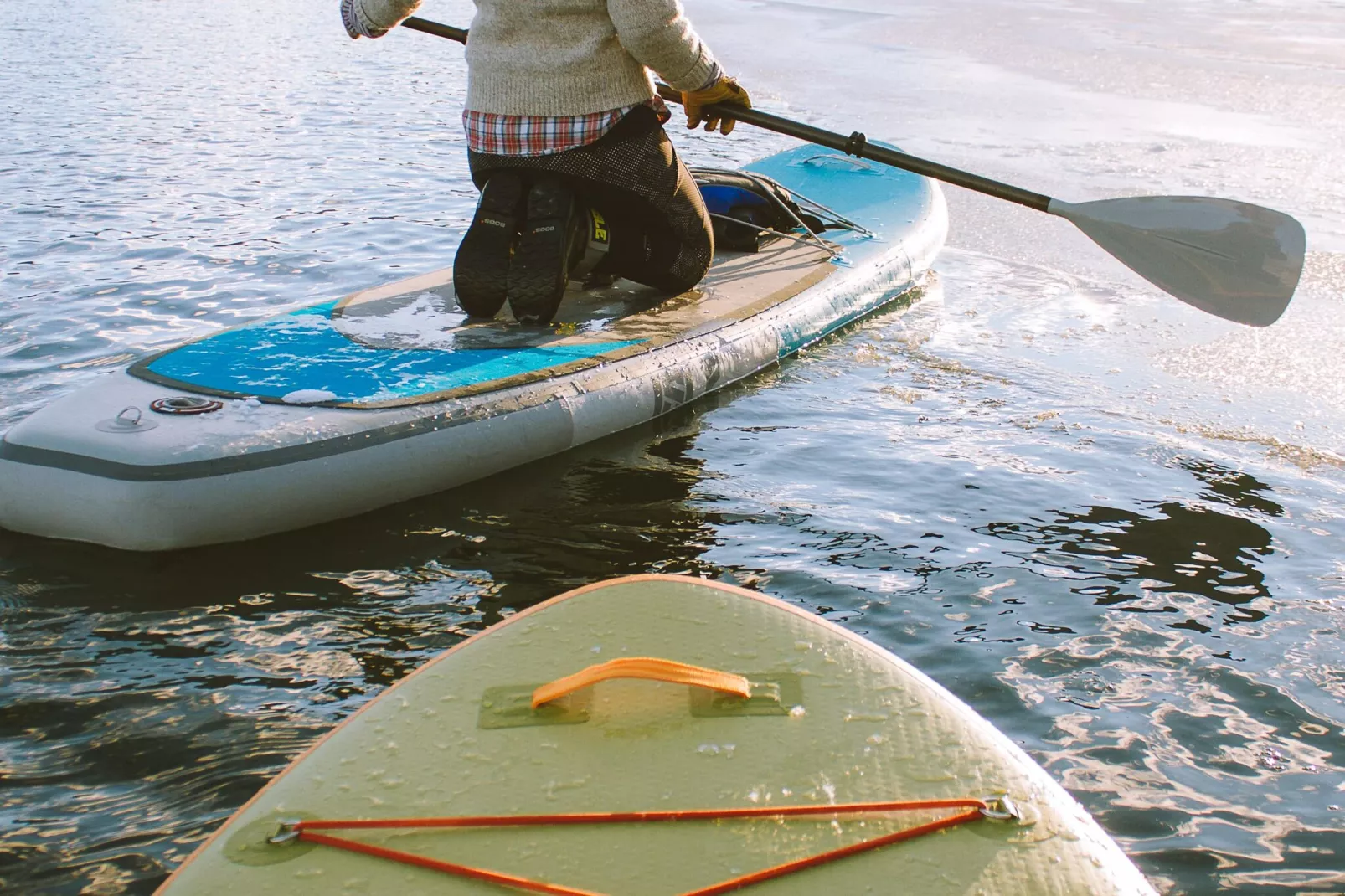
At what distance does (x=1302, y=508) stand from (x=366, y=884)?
3298 mm

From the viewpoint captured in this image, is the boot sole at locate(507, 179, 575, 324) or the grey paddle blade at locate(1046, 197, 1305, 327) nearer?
the boot sole at locate(507, 179, 575, 324)

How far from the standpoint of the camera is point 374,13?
170 inches

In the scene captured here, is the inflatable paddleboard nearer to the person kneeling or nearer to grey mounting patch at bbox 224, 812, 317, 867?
the person kneeling

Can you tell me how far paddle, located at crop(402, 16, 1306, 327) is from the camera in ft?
14.7

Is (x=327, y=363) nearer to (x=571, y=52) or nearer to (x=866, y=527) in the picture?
(x=571, y=52)

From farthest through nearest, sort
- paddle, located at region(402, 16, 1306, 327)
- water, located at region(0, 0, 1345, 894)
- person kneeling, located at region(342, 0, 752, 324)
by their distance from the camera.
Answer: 1. paddle, located at region(402, 16, 1306, 327)
2. person kneeling, located at region(342, 0, 752, 324)
3. water, located at region(0, 0, 1345, 894)

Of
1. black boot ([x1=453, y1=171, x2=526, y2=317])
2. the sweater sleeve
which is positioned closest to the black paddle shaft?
the sweater sleeve

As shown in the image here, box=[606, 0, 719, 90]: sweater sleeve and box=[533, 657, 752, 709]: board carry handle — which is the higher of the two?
box=[606, 0, 719, 90]: sweater sleeve

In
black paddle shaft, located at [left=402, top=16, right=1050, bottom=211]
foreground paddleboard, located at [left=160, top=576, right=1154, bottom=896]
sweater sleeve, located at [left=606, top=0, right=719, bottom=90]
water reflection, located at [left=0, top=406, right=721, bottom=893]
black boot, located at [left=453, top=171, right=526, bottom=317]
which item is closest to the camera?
foreground paddleboard, located at [left=160, top=576, right=1154, bottom=896]

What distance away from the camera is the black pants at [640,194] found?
4.15 metres

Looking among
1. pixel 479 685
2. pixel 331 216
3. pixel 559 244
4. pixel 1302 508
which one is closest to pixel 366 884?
pixel 479 685

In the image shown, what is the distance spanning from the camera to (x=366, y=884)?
5.45 ft

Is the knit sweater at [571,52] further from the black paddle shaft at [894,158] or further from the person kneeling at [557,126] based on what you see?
the black paddle shaft at [894,158]

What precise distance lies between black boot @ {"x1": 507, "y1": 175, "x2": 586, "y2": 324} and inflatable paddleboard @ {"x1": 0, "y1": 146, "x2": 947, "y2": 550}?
14 cm
